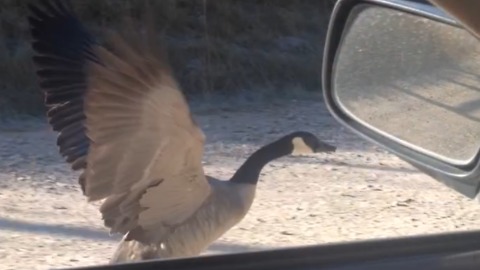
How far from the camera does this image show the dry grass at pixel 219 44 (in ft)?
32.2

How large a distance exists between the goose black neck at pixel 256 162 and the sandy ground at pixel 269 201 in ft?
2.01

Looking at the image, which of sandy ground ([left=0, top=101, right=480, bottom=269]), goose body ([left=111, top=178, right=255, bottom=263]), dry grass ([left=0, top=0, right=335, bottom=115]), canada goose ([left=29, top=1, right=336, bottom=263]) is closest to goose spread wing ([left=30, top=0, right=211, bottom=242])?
canada goose ([left=29, top=1, right=336, bottom=263])

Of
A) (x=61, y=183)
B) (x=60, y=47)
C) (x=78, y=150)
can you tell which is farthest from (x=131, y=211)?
(x=61, y=183)

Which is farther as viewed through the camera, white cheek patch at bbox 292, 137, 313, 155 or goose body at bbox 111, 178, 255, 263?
white cheek patch at bbox 292, 137, 313, 155

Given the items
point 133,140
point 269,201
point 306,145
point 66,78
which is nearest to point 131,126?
point 133,140

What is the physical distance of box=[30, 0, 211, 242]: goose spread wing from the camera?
3.64 metres

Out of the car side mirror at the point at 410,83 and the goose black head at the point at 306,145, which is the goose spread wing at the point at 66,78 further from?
the car side mirror at the point at 410,83

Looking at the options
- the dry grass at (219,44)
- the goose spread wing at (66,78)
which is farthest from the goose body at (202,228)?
the dry grass at (219,44)

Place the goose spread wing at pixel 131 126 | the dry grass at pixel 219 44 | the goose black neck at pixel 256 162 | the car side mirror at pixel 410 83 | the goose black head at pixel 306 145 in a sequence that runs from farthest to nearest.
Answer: the dry grass at pixel 219 44, the goose black head at pixel 306 145, the goose black neck at pixel 256 162, the goose spread wing at pixel 131 126, the car side mirror at pixel 410 83

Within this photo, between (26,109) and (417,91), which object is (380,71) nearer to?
(417,91)

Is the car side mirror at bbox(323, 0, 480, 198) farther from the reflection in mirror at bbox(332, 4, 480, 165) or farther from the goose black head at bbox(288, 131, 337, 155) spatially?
the goose black head at bbox(288, 131, 337, 155)

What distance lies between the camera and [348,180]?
7.30 metres

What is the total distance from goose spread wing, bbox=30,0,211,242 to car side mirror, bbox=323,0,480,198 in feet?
3.92

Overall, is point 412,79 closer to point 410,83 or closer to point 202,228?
point 410,83
